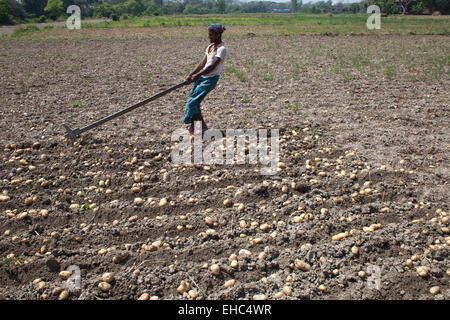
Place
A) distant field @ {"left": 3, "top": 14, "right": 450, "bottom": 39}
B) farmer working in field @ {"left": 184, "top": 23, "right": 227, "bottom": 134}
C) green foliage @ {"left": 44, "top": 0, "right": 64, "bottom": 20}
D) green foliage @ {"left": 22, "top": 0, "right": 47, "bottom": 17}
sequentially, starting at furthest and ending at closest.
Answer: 1. green foliage @ {"left": 22, "top": 0, "right": 47, "bottom": 17}
2. green foliage @ {"left": 44, "top": 0, "right": 64, "bottom": 20}
3. distant field @ {"left": 3, "top": 14, "right": 450, "bottom": 39}
4. farmer working in field @ {"left": 184, "top": 23, "right": 227, "bottom": 134}

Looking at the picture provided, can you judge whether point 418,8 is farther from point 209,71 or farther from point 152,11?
point 209,71

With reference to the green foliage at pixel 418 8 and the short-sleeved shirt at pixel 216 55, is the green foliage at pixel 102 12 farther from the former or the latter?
the short-sleeved shirt at pixel 216 55

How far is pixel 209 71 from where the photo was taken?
16.6 feet

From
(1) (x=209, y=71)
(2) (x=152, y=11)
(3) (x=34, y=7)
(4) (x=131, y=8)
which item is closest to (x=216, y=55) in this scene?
(1) (x=209, y=71)

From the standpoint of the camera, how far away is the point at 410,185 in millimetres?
4176

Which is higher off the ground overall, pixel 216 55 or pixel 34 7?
pixel 34 7

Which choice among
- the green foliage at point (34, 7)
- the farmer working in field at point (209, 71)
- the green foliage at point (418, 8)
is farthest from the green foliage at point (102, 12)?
the farmer working in field at point (209, 71)

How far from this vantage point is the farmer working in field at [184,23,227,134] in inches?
195

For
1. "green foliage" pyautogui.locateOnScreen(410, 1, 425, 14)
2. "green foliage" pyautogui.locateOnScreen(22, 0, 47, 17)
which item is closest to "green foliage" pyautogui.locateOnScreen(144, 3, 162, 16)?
"green foliage" pyautogui.locateOnScreen(22, 0, 47, 17)

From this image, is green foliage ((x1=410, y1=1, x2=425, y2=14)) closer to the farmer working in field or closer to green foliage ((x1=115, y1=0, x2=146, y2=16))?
green foliage ((x1=115, y1=0, x2=146, y2=16))

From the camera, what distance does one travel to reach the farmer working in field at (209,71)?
4945mm

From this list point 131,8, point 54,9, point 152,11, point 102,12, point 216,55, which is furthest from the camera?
point 131,8

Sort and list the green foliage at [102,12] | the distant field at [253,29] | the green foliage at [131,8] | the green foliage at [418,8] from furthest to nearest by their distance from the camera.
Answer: the green foliage at [131,8], the green foliage at [102,12], the green foliage at [418,8], the distant field at [253,29]

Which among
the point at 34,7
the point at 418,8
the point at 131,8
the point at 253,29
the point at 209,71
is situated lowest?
the point at 209,71
